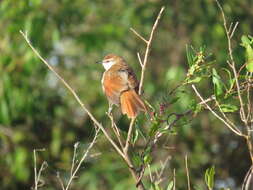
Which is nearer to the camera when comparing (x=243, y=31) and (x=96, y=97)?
(x=243, y=31)

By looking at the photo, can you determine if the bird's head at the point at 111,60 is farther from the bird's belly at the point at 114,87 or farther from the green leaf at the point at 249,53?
the green leaf at the point at 249,53

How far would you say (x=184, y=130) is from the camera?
848 centimetres

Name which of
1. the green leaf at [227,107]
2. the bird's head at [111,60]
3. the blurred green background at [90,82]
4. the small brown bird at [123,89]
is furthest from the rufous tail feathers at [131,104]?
the blurred green background at [90,82]

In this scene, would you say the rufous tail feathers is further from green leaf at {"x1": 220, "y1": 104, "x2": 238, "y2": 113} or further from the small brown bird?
green leaf at {"x1": 220, "y1": 104, "x2": 238, "y2": 113}

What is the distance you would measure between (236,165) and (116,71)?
479 centimetres

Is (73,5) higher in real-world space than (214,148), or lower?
higher

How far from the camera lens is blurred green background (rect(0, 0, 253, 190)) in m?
7.80

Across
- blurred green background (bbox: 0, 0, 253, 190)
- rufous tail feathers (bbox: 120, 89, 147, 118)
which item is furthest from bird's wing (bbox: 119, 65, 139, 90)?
blurred green background (bbox: 0, 0, 253, 190)

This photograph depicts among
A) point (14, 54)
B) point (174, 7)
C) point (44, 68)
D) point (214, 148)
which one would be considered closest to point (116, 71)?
point (14, 54)

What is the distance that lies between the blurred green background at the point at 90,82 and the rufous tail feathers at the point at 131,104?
295 cm

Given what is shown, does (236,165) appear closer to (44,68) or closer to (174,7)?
(174,7)

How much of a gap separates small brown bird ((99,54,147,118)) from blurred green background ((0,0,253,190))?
2216mm

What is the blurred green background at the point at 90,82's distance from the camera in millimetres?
7805

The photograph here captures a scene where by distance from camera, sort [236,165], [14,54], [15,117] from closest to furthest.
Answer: [14,54]
[15,117]
[236,165]
